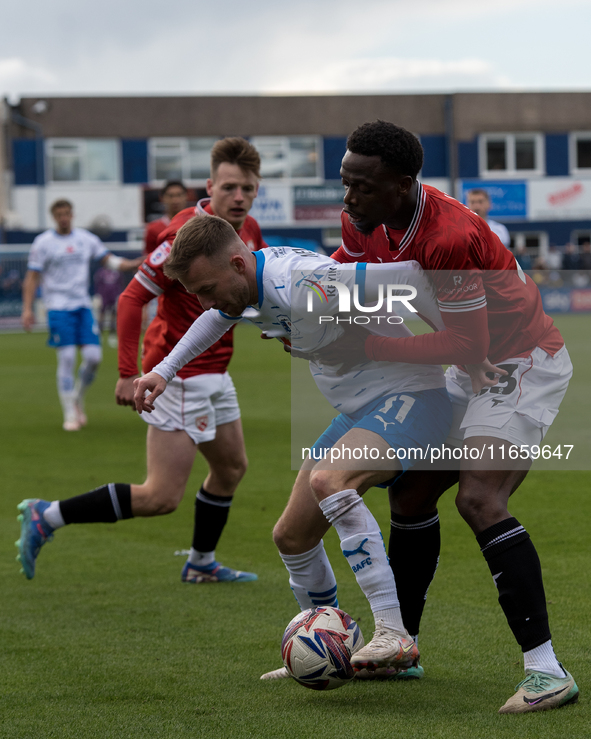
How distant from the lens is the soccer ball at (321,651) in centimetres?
328

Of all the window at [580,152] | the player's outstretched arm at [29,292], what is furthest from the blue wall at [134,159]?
the player's outstretched arm at [29,292]

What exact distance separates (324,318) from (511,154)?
1518 inches

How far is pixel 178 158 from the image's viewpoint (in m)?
39.0

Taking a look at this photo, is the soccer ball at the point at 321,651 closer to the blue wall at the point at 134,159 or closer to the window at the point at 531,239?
the blue wall at the point at 134,159

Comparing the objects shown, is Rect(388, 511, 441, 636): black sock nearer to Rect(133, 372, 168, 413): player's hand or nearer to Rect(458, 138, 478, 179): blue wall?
Rect(133, 372, 168, 413): player's hand

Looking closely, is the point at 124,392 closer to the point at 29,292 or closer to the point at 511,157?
the point at 29,292

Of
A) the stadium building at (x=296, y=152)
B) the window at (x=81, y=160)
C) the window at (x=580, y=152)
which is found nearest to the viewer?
the stadium building at (x=296, y=152)

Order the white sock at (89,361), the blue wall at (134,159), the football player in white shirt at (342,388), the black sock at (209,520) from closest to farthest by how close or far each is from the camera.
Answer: the football player in white shirt at (342,388), the black sock at (209,520), the white sock at (89,361), the blue wall at (134,159)

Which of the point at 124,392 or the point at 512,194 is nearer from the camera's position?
the point at 124,392

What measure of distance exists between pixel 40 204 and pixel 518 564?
122 feet

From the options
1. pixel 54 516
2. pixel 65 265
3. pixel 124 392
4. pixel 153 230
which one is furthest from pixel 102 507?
pixel 65 265

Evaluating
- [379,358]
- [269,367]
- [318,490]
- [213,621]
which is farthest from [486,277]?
[269,367]

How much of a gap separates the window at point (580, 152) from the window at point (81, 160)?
18829 mm

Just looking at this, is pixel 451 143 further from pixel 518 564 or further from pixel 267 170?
pixel 518 564
